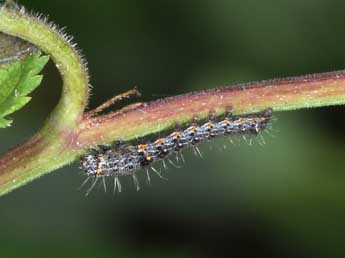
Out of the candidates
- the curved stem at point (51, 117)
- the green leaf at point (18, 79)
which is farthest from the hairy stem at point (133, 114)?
the green leaf at point (18, 79)

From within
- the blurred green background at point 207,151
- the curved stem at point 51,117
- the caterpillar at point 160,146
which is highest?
the blurred green background at point 207,151

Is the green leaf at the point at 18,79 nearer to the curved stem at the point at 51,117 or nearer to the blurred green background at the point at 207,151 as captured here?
the curved stem at the point at 51,117

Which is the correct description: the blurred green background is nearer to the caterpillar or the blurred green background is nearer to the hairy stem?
the caterpillar

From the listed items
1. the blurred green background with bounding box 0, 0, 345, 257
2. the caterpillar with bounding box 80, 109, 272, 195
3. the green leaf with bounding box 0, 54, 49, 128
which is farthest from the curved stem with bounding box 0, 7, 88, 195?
the blurred green background with bounding box 0, 0, 345, 257

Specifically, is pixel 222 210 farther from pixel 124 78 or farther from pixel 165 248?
pixel 124 78

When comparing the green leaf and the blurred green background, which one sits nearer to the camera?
the green leaf
